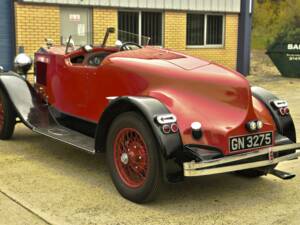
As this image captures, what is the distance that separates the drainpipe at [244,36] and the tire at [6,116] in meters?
11.5

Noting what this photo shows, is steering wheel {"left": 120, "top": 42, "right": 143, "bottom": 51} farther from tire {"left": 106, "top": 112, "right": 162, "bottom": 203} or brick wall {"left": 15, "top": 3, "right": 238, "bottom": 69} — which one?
brick wall {"left": 15, "top": 3, "right": 238, "bottom": 69}

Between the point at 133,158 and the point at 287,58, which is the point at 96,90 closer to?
the point at 133,158

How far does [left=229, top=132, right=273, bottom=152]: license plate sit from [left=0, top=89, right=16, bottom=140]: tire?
3388 millimetres

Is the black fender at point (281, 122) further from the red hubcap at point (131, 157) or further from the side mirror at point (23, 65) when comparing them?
the side mirror at point (23, 65)

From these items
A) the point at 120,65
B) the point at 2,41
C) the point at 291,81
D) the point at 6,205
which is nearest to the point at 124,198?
the point at 6,205

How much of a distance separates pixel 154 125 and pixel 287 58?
542 inches

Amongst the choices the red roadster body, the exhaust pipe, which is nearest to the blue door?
the red roadster body

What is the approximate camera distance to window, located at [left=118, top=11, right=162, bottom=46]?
1437 cm

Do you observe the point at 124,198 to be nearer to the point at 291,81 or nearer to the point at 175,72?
the point at 175,72

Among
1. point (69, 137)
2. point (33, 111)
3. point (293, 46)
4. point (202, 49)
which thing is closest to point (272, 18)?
point (293, 46)

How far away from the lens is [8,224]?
4.19 meters

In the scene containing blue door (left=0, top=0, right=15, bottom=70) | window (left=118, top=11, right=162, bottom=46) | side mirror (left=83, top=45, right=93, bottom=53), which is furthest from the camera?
window (left=118, top=11, right=162, bottom=46)

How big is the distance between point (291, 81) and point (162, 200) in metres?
12.2

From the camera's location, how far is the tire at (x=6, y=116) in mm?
6902
